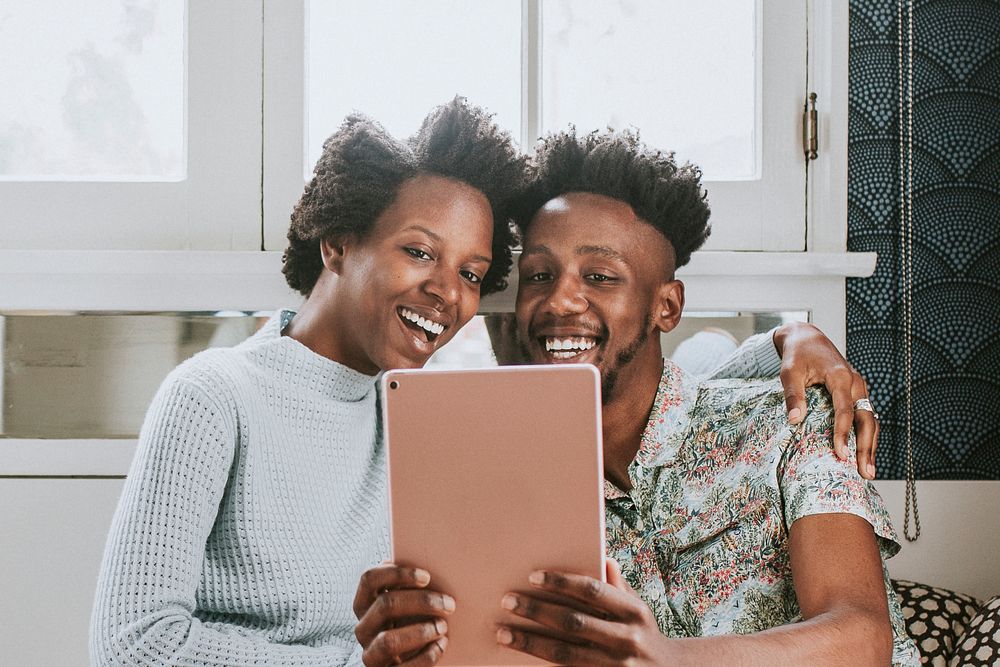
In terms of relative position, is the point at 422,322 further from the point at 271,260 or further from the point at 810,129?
the point at 810,129

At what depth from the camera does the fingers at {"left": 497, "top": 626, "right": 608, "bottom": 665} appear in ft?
2.81

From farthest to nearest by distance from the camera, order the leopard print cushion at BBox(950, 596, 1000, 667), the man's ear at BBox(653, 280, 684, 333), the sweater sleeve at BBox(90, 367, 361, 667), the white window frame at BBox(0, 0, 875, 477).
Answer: the white window frame at BBox(0, 0, 875, 477)
the man's ear at BBox(653, 280, 684, 333)
the leopard print cushion at BBox(950, 596, 1000, 667)
the sweater sleeve at BBox(90, 367, 361, 667)

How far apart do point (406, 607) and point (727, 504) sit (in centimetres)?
54

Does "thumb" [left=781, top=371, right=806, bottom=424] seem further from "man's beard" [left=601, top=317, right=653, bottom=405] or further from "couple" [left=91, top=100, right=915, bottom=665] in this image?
"man's beard" [left=601, top=317, right=653, bottom=405]

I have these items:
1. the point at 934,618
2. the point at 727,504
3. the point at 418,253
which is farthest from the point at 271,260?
the point at 934,618

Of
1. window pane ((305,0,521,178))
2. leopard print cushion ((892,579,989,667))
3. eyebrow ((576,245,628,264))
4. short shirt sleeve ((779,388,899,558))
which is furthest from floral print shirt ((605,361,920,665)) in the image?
window pane ((305,0,521,178))

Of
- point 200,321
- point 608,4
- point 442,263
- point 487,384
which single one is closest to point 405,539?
point 487,384

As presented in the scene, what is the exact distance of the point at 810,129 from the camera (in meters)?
1.63

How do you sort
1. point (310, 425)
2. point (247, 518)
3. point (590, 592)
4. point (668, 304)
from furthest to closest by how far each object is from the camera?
point (668, 304), point (310, 425), point (247, 518), point (590, 592)

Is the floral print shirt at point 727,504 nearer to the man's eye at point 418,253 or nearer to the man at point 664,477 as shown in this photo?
the man at point 664,477

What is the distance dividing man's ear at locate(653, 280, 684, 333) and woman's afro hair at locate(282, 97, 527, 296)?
28 cm

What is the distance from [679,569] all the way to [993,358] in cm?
88

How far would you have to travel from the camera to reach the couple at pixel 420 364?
3.41 ft

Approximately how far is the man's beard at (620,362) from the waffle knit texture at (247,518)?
1.25ft
